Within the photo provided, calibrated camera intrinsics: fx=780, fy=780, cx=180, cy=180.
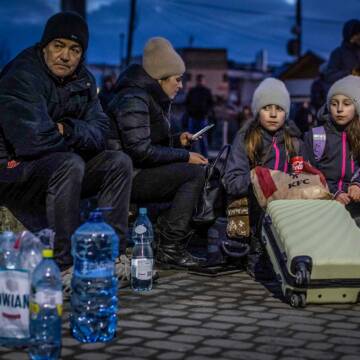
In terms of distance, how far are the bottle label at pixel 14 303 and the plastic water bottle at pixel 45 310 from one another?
0.17m

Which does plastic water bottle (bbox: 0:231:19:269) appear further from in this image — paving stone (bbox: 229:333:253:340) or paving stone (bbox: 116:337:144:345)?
paving stone (bbox: 229:333:253:340)

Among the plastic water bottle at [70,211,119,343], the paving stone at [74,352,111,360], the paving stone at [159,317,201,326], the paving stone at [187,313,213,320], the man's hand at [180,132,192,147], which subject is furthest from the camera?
the man's hand at [180,132,192,147]

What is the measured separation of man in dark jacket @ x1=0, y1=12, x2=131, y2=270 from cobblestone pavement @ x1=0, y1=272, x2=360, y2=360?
2.42 ft

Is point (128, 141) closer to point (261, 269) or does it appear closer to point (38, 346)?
point (261, 269)

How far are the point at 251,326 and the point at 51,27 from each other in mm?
2598

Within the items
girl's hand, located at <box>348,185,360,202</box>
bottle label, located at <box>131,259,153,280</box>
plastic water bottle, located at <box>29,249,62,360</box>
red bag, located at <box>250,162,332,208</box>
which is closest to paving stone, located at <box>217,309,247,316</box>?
bottle label, located at <box>131,259,153,280</box>

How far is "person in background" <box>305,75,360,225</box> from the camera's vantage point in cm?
643

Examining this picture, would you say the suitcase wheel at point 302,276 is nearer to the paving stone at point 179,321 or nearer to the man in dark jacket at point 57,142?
the paving stone at point 179,321

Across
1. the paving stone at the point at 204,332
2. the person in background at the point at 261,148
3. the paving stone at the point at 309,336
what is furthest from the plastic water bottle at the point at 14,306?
the person in background at the point at 261,148

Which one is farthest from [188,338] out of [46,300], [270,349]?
[46,300]

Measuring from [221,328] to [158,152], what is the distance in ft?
7.06

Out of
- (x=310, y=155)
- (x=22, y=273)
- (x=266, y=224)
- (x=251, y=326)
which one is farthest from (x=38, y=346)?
(x=310, y=155)

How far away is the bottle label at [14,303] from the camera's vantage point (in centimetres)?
394

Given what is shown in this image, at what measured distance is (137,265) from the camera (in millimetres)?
5375
